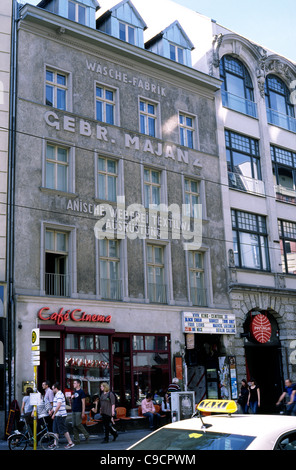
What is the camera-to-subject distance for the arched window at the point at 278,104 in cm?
3259

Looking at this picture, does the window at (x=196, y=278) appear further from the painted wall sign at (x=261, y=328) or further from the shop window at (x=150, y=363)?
the painted wall sign at (x=261, y=328)

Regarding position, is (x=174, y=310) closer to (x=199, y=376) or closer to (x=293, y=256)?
(x=199, y=376)

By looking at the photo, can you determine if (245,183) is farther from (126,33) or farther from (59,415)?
(59,415)

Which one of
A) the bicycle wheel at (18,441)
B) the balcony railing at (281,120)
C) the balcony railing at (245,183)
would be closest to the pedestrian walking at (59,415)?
the bicycle wheel at (18,441)

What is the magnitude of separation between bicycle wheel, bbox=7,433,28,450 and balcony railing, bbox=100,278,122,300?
7874 millimetres

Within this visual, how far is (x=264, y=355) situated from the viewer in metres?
29.1

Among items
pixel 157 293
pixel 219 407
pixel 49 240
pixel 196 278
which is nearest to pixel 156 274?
pixel 157 293

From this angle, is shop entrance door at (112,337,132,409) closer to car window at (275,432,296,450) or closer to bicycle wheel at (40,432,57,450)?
bicycle wheel at (40,432,57,450)

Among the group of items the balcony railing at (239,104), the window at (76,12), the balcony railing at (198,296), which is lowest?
the balcony railing at (198,296)

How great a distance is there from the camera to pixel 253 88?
31812 millimetres

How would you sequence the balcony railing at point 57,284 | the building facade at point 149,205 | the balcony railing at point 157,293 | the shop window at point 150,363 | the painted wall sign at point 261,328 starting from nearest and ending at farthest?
the balcony railing at point 57,284 → the building facade at point 149,205 → the shop window at point 150,363 → the balcony railing at point 157,293 → the painted wall sign at point 261,328

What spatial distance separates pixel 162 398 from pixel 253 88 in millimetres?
17976

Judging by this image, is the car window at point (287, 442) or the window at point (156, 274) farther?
the window at point (156, 274)
